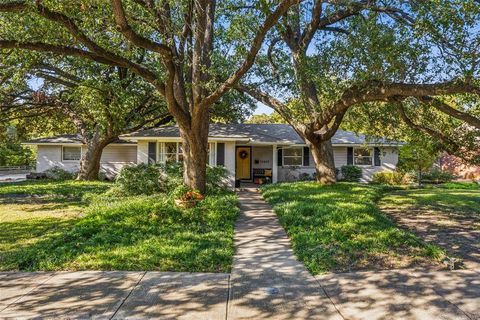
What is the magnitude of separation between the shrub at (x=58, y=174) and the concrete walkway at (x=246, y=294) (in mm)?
18500

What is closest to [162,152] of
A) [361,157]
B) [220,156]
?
[220,156]

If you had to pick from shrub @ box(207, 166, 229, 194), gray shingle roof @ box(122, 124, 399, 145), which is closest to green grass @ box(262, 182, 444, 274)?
shrub @ box(207, 166, 229, 194)

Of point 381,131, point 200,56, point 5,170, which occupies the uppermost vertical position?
point 200,56

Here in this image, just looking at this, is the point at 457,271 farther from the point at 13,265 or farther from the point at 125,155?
the point at 125,155

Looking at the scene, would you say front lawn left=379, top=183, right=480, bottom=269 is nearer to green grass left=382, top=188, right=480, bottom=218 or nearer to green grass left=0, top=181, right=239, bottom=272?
green grass left=382, top=188, right=480, bottom=218

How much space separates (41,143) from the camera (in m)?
22.6

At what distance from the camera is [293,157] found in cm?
2142

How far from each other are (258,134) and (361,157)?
7.01 metres

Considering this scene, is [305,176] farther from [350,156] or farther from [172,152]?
[172,152]

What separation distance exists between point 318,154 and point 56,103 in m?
15.2

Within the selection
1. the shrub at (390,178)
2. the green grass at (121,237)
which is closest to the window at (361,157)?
the shrub at (390,178)

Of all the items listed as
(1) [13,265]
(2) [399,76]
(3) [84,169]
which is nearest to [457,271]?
(2) [399,76]

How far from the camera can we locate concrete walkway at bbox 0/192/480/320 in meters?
3.88

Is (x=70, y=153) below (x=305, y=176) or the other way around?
the other way around
